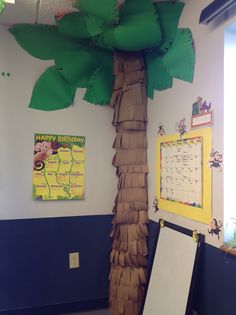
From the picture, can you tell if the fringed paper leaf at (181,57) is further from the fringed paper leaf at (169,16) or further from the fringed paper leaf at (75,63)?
the fringed paper leaf at (75,63)

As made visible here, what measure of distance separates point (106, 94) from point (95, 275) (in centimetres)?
158

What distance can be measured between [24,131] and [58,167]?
404 millimetres

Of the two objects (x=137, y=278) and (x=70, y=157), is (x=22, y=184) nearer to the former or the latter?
(x=70, y=157)

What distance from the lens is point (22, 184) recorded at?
2324 mm

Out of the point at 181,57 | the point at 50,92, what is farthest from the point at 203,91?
the point at 50,92

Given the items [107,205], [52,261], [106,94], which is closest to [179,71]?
[106,94]

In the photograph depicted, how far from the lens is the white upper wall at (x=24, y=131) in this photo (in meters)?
2.30

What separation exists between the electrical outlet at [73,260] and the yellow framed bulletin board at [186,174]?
88 centimetres

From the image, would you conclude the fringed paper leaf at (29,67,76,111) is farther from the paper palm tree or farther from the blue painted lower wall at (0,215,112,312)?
the blue painted lower wall at (0,215,112,312)

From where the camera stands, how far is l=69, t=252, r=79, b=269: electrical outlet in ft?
7.91

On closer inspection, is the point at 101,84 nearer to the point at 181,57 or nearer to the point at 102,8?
the point at 102,8

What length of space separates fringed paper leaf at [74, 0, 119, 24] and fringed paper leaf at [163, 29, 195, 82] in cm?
44

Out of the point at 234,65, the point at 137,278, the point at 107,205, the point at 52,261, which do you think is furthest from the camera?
the point at 107,205

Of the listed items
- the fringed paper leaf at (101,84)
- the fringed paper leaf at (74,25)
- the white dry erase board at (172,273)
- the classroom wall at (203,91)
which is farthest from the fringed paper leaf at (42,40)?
the white dry erase board at (172,273)
